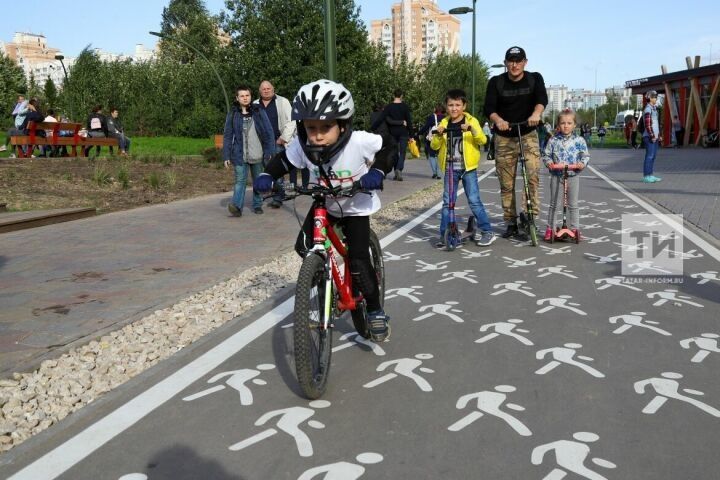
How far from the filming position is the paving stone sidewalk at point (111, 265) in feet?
16.8

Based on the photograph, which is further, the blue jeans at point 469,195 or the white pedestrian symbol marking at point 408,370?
the blue jeans at point 469,195

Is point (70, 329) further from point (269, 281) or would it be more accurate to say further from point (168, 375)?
point (269, 281)

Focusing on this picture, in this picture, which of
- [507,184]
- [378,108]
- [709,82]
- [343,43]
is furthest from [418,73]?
→ [507,184]

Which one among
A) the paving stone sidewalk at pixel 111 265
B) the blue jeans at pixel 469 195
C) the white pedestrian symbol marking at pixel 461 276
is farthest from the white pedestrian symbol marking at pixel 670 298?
the paving stone sidewalk at pixel 111 265

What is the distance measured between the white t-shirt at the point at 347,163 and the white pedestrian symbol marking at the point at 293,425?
3.82 feet

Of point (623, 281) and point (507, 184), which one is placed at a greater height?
point (507, 184)

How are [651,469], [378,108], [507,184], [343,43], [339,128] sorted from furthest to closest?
[343,43] < [378,108] < [507,184] < [339,128] < [651,469]

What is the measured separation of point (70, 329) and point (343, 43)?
4478 cm

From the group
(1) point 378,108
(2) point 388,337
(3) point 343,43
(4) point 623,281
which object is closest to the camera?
(2) point 388,337

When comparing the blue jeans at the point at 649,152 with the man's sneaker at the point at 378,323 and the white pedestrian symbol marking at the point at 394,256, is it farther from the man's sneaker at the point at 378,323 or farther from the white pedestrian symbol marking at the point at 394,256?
the man's sneaker at the point at 378,323

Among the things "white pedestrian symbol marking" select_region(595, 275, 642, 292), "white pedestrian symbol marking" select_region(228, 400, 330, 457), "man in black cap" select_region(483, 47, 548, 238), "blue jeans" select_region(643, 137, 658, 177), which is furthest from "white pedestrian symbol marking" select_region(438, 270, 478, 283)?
"blue jeans" select_region(643, 137, 658, 177)

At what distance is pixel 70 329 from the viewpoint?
5094 millimetres

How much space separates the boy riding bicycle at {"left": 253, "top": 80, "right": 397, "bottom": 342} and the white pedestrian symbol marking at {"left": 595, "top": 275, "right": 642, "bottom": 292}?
2.72 meters

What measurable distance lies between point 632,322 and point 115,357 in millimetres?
3582
